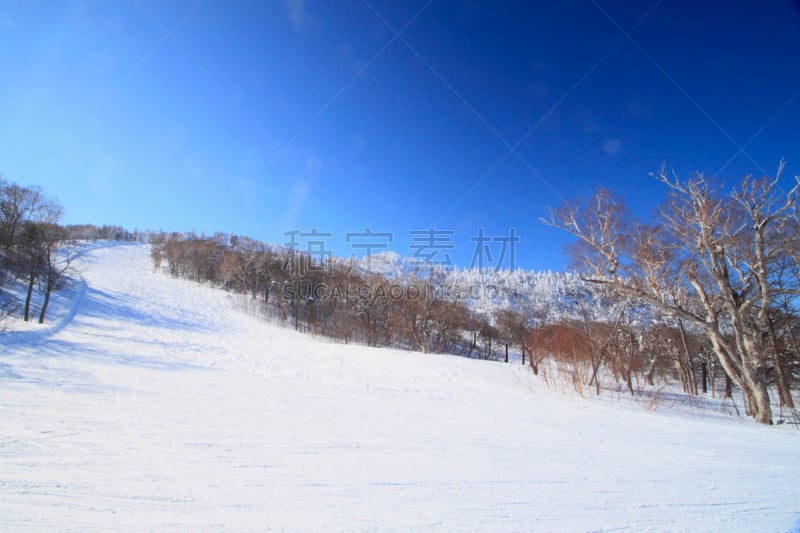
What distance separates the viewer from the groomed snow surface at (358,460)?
266 centimetres

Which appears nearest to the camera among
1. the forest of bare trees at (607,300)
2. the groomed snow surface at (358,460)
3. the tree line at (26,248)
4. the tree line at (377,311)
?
the groomed snow surface at (358,460)

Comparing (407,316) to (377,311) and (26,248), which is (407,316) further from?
(26,248)

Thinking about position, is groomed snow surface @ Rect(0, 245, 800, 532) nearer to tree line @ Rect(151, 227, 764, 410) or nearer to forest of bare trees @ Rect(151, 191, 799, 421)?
forest of bare trees @ Rect(151, 191, 799, 421)

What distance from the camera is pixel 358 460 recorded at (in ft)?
12.1

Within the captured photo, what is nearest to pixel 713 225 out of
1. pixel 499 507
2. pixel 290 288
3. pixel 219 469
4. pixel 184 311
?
pixel 499 507

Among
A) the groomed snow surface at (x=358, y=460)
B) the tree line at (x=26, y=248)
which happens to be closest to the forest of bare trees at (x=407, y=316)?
the groomed snow surface at (x=358, y=460)

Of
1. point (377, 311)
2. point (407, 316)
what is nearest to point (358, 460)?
point (407, 316)

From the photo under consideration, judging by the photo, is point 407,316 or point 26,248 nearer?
point 26,248

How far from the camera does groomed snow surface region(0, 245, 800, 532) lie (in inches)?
105

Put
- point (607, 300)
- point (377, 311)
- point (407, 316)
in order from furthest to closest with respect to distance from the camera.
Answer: point (377, 311)
point (407, 316)
point (607, 300)

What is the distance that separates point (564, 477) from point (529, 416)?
112 inches

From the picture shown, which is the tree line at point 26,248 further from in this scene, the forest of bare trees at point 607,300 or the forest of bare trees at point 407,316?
the forest of bare trees at point 407,316

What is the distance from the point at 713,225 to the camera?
9.37 meters

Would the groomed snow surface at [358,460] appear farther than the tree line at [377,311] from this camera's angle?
No
